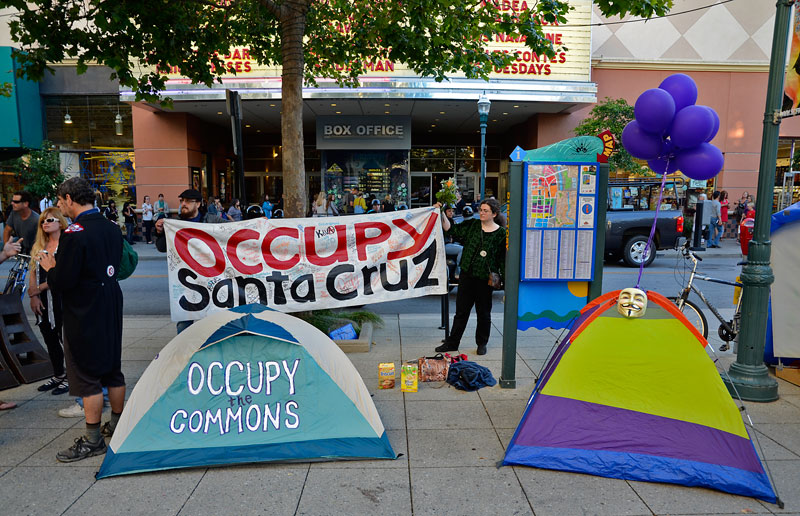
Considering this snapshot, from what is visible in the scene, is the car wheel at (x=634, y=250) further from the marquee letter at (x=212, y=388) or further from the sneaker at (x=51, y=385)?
the sneaker at (x=51, y=385)

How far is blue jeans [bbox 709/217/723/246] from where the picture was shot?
17.9m

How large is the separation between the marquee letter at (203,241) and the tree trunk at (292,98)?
1.12 metres

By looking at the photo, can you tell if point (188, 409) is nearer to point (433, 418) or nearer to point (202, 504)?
point (202, 504)

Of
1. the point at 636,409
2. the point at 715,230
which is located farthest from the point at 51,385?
the point at 715,230

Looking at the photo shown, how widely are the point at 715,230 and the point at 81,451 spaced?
1976cm

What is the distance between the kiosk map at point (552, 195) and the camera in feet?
16.4

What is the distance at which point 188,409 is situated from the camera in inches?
148

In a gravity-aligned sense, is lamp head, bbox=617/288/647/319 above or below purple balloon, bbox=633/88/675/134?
below

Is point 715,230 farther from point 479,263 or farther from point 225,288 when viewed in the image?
point 225,288

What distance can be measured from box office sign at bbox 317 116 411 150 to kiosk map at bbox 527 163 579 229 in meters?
17.2

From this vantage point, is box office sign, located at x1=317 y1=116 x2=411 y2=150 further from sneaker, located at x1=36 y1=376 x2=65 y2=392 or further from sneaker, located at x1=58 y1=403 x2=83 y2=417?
sneaker, located at x1=58 y1=403 x2=83 y2=417

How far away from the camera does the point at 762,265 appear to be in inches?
196

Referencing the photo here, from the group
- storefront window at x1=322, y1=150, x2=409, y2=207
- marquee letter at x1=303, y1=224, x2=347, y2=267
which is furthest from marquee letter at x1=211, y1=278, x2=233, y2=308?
storefront window at x1=322, y1=150, x2=409, y2=207

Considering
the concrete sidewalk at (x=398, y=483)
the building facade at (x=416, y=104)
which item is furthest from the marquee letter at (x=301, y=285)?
the building facade at (x=416, y=104)
